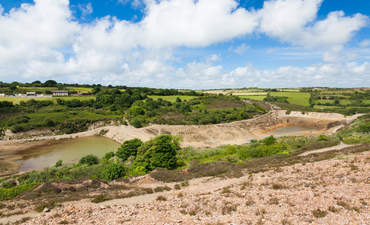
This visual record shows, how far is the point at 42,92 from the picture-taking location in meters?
Answer: 95.9

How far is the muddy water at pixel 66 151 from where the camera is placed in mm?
37531

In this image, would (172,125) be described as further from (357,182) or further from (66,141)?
(357,182)

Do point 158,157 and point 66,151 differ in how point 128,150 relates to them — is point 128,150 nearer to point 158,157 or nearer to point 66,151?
point 158,157

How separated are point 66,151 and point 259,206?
4678 centimetres

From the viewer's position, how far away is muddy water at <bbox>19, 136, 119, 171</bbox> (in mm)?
37531

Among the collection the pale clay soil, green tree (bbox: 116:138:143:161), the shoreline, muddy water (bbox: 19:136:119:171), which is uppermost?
the pale clay soil

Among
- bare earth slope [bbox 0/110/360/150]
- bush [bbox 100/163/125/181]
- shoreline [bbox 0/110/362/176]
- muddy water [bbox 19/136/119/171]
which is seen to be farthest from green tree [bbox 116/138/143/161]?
bare earth slope [bbox 0/110/360/150]

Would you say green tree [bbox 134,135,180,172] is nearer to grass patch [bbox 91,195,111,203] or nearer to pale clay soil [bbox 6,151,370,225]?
grass patch [bbox 91,195,111,203]

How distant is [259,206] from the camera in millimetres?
10039

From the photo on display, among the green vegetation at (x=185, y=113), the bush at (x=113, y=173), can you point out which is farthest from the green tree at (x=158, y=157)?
the green vegetation at (x=185, y=113)

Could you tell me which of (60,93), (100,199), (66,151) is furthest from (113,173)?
(60,93)

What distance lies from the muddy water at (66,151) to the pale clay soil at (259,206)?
A: 3074 cm

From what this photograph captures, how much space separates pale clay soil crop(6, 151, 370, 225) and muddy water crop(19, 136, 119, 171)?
1210 inches

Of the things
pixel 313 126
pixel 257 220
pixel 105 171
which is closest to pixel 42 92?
pixel 105 171
